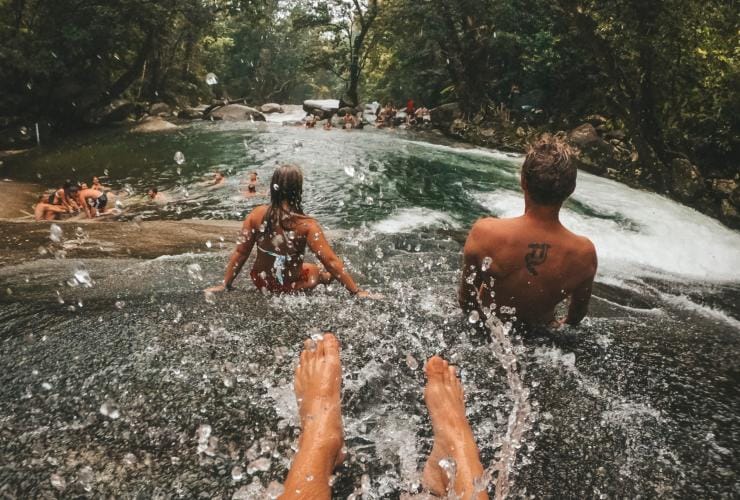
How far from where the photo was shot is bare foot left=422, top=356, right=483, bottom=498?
1.81m

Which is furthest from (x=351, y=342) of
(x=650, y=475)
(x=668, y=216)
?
(x=668, y=216)

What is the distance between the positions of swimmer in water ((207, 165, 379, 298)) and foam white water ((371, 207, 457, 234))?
17.4ft

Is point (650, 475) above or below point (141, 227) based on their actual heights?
above

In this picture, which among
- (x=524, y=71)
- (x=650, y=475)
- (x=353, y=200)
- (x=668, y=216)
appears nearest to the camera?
(x=650, y=475)

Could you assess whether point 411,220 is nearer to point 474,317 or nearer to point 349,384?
point 474,317

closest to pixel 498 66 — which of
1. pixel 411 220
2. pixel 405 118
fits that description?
pixel 405 118

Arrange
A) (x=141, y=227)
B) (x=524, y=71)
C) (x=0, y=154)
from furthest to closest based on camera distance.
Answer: (x=524, y=71)
(x=0, y=154)
(x=141, y=227)

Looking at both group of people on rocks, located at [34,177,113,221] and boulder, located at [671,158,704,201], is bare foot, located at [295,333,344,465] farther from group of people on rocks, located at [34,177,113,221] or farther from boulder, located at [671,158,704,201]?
boulder, located at [671,158,704,201]

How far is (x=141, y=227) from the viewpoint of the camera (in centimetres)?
676

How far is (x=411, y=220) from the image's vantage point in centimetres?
998

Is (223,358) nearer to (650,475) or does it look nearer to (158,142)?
(650,475)

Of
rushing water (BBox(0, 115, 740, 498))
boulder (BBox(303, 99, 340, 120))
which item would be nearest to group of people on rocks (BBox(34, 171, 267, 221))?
rushing water (BBox(0, 115, 740, 498))

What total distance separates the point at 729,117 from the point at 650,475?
12717 mm

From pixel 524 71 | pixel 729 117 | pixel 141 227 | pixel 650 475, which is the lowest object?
pixel 141 227
